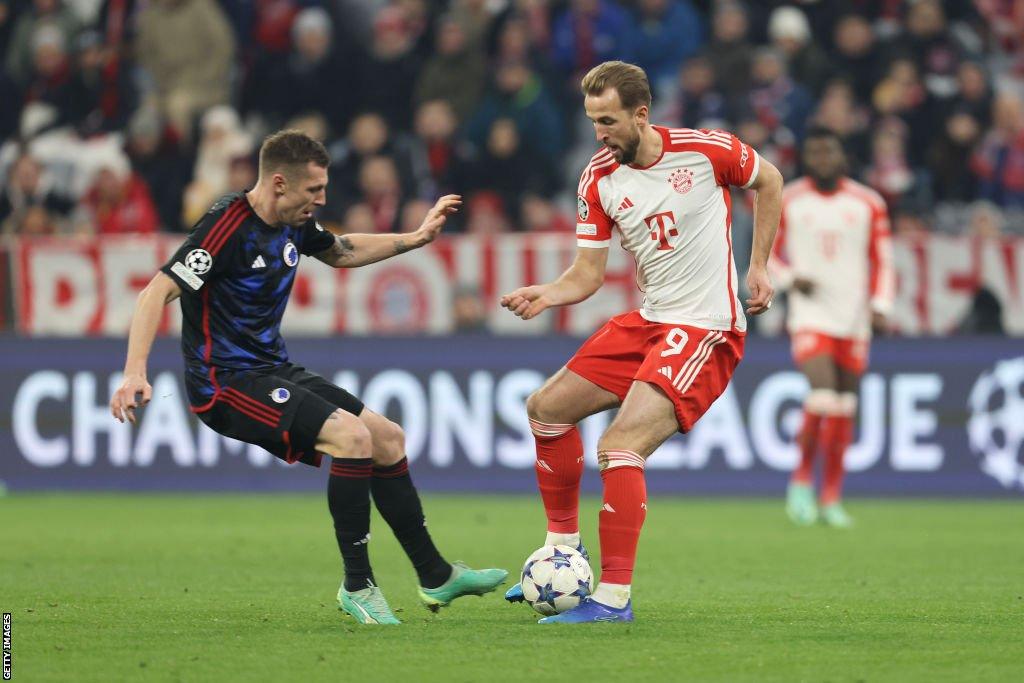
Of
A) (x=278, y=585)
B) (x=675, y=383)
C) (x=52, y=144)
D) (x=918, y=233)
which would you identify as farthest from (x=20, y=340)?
(x=675, y=383)

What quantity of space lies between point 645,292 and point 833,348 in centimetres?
509

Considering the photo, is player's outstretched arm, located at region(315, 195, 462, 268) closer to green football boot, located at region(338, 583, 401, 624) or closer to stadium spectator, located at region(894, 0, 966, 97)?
green football boot, located at region(338, 583, 401, 624)

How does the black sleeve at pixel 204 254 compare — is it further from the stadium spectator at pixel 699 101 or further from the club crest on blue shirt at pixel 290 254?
the stadium spectator at pixel 699 101

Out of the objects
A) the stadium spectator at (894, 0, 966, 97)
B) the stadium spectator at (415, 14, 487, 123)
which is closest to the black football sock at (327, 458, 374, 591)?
the stadium spectator at (415, 14, 487, 123)

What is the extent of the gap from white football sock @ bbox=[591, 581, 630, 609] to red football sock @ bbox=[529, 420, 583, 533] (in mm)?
683

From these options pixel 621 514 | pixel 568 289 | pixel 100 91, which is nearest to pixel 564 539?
pixel 621 514

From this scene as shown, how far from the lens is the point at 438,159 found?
16.3m

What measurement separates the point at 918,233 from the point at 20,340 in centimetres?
766

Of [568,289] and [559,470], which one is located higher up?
[568,289]

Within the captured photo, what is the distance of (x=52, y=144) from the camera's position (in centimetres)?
1680

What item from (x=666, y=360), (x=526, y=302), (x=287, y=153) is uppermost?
(x=287, y=153)

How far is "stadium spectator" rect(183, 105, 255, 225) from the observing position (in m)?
16.2

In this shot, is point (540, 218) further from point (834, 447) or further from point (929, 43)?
point (929, 43)

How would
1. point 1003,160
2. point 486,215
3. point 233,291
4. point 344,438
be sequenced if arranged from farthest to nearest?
point 1003,160
point 486,215
point 233,291
point 344,438
